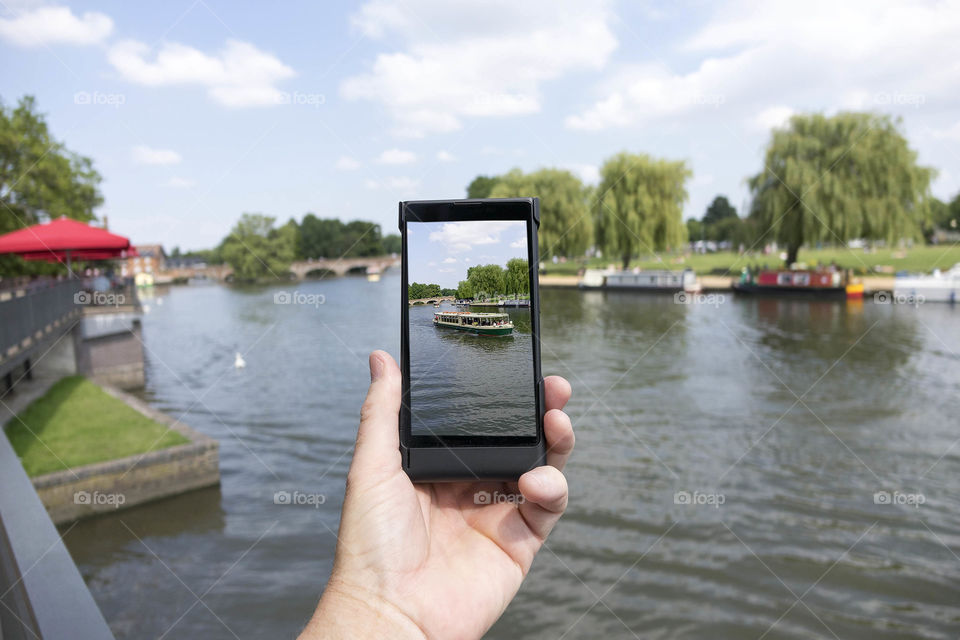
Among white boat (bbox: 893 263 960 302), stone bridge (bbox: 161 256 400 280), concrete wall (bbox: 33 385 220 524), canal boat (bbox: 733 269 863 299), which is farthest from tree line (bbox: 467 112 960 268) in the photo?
stone bridge (bbox: 161 256 400 280)

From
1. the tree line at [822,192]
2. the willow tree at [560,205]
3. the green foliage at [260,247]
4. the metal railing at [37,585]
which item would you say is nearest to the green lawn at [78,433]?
the metal railing at [37,585]

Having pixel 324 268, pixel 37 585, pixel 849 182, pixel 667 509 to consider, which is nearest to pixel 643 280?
pixel 849 182

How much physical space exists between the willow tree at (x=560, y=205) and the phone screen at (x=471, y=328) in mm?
30743

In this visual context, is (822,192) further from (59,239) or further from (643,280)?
(59,239)

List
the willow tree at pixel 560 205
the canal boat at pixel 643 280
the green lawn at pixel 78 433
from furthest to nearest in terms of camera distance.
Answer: the canal boat at pixel 643 280 < the willow tree at pixel 560 205 < the green lawn at pixel 78 433

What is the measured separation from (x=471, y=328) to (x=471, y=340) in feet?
0.09

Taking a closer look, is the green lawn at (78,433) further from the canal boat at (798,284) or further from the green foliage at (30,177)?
the canal boat at (798,284)

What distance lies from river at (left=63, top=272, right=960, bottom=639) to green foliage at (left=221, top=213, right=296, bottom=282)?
39.8 m

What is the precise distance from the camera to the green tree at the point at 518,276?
4.70 ft

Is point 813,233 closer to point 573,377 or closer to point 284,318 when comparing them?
point 573,377

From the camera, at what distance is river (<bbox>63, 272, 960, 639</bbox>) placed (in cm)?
736

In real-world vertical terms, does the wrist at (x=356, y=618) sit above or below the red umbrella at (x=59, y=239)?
below

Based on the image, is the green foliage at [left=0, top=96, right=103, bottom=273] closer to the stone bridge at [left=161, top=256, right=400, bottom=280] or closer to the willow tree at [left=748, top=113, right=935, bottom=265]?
the stone bridge at [left=161, top=256, right=400, bottom=280]

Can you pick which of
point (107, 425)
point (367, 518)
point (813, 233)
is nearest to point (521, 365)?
point (367, 518)
